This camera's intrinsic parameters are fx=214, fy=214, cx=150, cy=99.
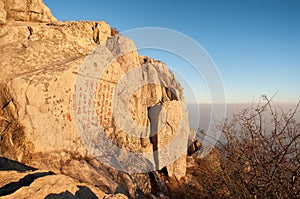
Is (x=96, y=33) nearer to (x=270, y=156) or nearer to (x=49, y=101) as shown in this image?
(x=49, y=101)

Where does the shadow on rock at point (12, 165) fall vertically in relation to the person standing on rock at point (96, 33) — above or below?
below

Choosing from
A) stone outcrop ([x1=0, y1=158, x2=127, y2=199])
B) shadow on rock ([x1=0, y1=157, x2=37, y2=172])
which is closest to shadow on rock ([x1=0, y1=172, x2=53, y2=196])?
stone outcrop ([x1=0, y1=158, x2=127, y2=199])

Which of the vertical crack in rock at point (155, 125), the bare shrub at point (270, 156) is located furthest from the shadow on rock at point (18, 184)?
the vertical crack in rock at point (155, 125)

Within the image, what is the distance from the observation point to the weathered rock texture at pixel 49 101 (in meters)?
4.51

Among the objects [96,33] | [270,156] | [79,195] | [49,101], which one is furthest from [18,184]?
[96,33]

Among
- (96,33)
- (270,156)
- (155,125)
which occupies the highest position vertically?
(96,33)

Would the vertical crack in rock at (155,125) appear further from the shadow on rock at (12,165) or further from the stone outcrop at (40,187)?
the stone outcrop at (40,187)

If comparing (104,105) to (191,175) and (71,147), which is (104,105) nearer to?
(71,147)

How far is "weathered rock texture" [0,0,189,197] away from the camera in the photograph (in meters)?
4.51

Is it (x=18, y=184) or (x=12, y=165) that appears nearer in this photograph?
(x=18, y=184)

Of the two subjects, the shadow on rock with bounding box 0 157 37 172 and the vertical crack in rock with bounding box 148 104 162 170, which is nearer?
the shadow on rock with bounding box 0 157 37 172

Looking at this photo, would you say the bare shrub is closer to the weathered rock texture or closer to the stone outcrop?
the stone outcrop

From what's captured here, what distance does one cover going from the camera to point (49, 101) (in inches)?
200

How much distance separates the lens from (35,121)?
4789mm
